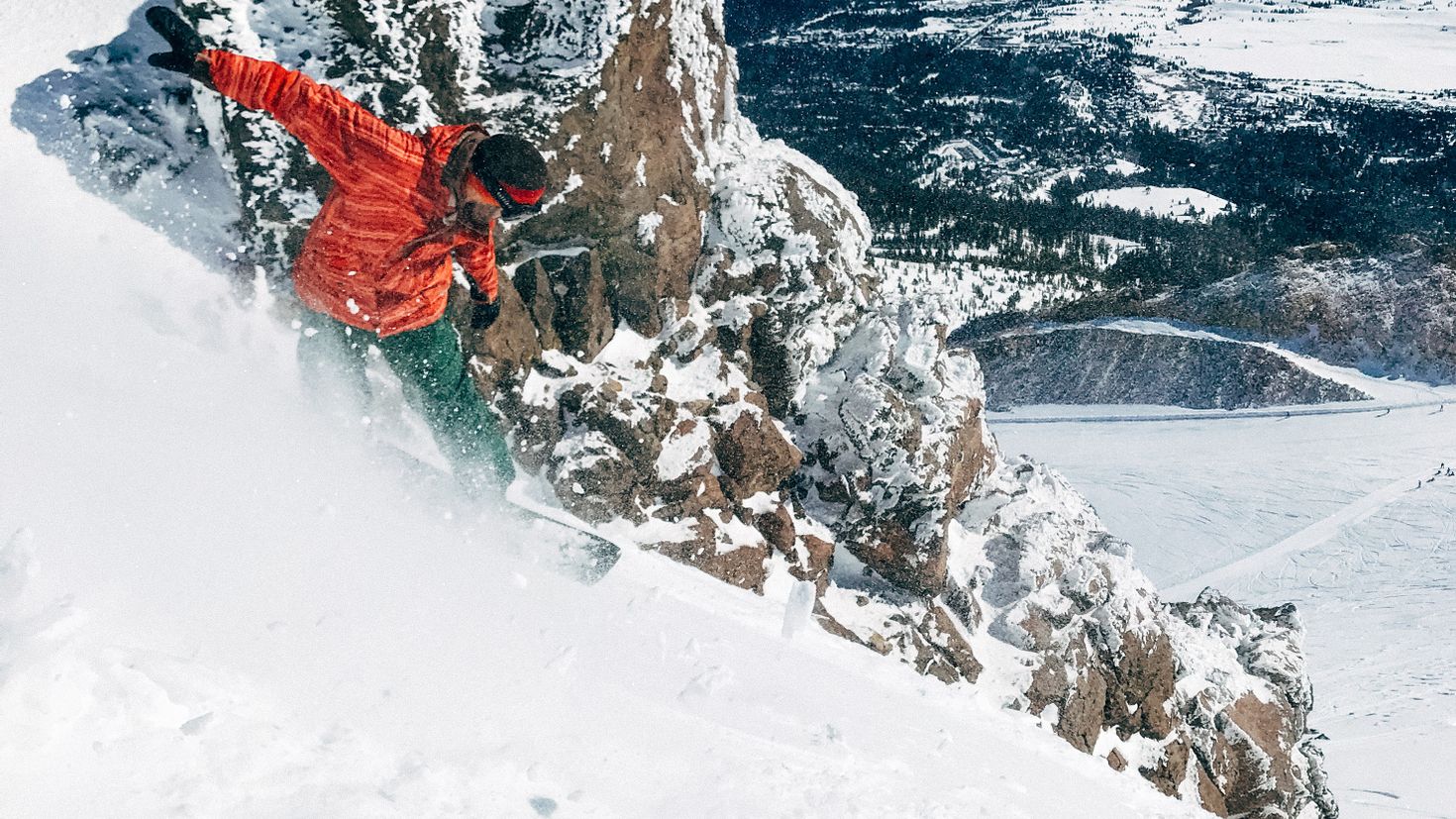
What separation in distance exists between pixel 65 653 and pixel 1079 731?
16.2m

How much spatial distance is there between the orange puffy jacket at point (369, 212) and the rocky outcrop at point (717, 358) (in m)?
2.50

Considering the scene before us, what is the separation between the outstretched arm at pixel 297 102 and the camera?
11.7 feet

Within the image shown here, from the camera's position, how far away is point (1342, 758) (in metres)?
21.7

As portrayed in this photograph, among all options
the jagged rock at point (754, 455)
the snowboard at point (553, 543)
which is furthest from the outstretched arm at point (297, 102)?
the jagged rock at point (754, 455)

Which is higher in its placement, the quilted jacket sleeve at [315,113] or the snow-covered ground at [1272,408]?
the quilted jacket sleeve at [315,113]

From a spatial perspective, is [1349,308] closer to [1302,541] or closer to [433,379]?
[1302,541]

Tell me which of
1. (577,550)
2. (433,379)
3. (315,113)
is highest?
(315,113)

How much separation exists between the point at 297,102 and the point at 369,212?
1.75 ft

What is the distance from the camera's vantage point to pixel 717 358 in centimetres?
1310

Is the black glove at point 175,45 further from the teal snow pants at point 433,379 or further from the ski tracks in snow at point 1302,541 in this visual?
the ski tracks in snow at point 1302,541

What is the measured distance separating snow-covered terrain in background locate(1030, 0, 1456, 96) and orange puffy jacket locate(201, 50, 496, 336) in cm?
18693

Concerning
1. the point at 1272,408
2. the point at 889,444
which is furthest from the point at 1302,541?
the point at 889,444

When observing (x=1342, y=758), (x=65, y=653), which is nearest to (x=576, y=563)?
(x=65, y=653)

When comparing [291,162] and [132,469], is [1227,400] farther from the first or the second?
[132,469]
